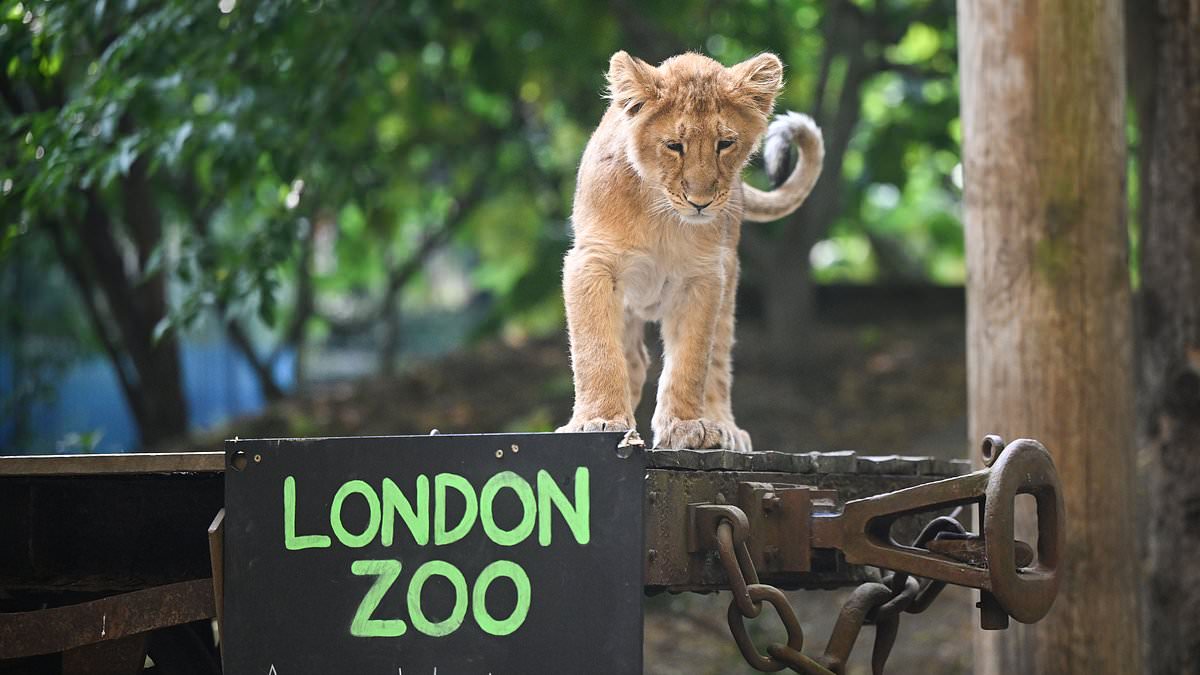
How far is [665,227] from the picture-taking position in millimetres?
3957

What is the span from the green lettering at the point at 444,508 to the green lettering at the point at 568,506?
0.53 ft

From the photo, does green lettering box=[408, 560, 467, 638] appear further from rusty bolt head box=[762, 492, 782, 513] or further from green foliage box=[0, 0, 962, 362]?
green foliage box=[0, 0, 962, 362]

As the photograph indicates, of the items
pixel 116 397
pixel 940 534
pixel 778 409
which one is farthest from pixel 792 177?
pixel 116 397

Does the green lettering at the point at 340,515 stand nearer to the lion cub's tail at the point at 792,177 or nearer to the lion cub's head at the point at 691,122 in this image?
the lion cub's head at the point at 691,122

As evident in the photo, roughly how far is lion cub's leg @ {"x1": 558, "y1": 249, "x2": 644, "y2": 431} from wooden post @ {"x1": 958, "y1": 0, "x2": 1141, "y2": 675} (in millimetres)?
1628

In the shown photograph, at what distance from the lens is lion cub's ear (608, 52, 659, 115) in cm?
379

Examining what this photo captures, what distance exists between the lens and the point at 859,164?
12086mm

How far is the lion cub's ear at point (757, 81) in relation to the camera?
152 inches

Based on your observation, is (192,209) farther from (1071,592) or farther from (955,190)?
(1071,592)

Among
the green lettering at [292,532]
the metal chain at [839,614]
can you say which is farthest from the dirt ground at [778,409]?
the green lettering at [292,532]

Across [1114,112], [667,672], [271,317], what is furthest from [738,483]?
[667,672]

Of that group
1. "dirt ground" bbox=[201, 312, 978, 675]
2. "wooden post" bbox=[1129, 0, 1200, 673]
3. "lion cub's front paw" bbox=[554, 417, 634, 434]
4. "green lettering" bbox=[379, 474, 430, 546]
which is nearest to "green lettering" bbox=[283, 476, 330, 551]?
"green lettering" bbox=[379, 474, 430, 546]

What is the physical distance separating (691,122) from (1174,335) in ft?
11.1

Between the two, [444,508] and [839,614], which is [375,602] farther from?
[839,614]
